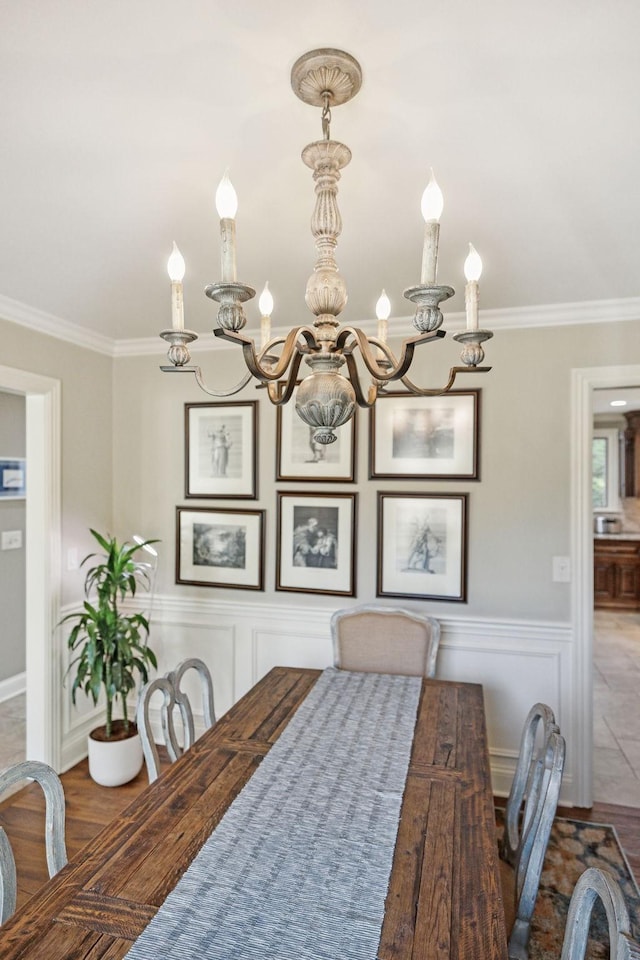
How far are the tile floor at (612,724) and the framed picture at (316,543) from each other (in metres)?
1.76

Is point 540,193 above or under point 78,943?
above

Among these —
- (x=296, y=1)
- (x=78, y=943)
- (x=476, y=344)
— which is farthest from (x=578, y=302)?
(x=78, y=943)

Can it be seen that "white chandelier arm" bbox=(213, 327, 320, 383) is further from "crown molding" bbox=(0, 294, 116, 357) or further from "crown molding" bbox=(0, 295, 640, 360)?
"crown molding" bbox=(0, 294, 116, 357)

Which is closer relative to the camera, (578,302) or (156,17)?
(156,17)

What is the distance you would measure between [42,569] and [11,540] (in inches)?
52.8

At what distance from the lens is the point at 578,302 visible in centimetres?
272

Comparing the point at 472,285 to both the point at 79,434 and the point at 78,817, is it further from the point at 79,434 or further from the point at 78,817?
the point at 78,817

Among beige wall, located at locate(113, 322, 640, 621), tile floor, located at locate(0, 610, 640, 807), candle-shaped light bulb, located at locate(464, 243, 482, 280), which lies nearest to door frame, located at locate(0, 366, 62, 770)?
tile floor, located at locate(0, 610, 640, 807)

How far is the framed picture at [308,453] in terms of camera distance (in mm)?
3141

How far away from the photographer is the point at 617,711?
404cm

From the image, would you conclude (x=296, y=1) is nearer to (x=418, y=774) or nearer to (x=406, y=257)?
(x=406, y=257)

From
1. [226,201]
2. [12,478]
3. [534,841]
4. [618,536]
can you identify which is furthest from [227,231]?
[618,536]

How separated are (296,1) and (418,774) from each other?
73.1 inches

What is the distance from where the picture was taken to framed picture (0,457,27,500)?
4.02 meters
